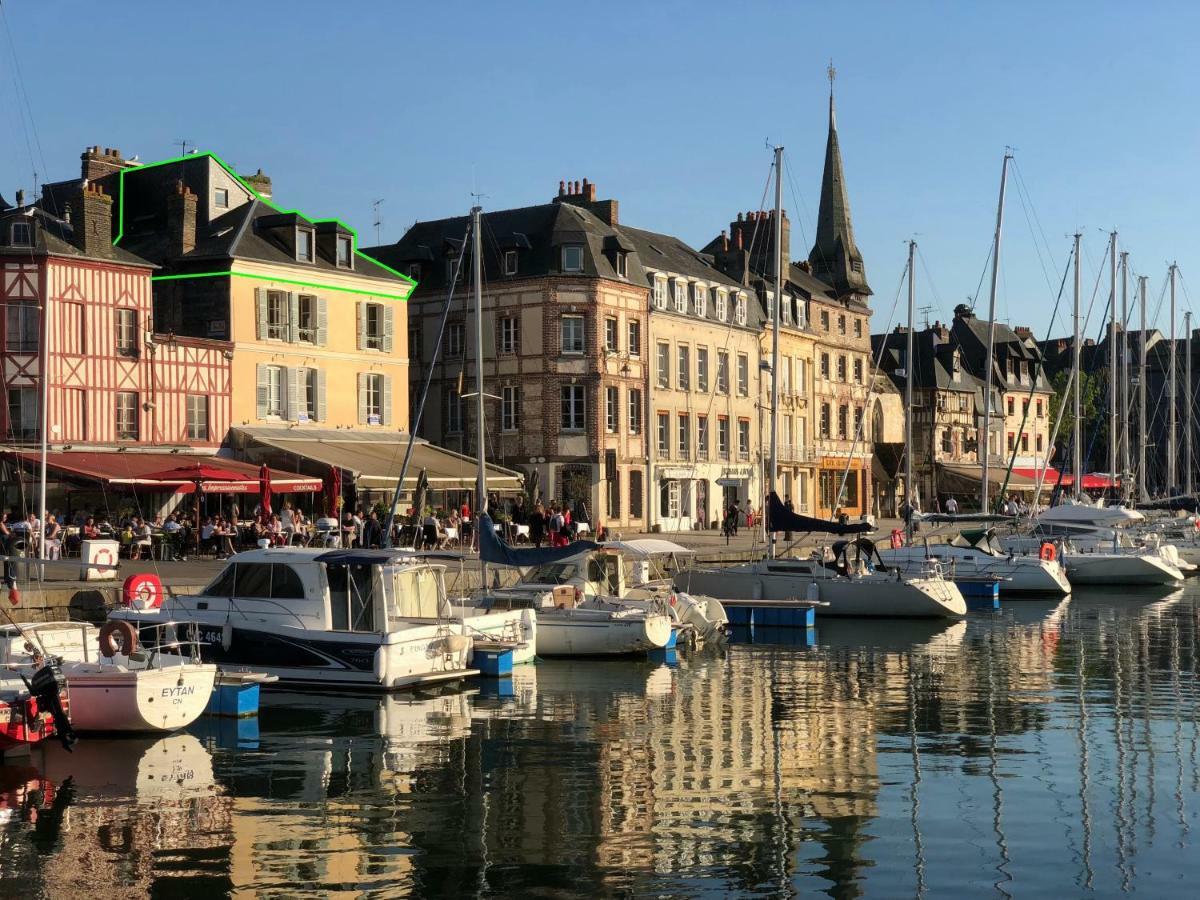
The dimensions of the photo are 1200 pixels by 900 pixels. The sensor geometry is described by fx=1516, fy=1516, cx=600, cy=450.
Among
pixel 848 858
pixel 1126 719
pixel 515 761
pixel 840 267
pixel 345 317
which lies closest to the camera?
pixel 848 858

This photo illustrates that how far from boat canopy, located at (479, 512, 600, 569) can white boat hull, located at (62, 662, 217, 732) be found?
30.2ft

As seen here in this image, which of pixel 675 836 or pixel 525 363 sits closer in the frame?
pixel 675 836

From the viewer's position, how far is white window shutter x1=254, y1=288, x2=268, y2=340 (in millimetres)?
41438

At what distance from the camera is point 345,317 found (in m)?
44.2

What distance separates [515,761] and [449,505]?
27976 millimetres

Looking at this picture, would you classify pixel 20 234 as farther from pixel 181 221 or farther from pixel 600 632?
pixel 600 632

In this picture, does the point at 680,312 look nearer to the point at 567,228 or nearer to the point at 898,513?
the point at 567,228

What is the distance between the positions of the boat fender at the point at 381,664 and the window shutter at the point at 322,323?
74.5 ft

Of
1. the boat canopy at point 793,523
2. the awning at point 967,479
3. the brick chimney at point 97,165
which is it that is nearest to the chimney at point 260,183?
the brick chimney at point 97,165

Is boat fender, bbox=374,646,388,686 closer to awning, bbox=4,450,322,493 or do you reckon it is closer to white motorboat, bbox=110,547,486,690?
white motorboat, bbox=110,547,486,690

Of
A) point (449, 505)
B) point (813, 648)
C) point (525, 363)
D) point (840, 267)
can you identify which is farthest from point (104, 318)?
point (840, 267)

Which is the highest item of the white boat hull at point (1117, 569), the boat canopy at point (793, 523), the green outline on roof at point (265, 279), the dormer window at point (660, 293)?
the dormer window at point (660, 293)

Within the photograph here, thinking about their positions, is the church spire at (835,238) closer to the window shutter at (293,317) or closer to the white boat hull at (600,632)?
the window shutter at (293,317)

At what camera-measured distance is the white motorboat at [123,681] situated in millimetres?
18234
